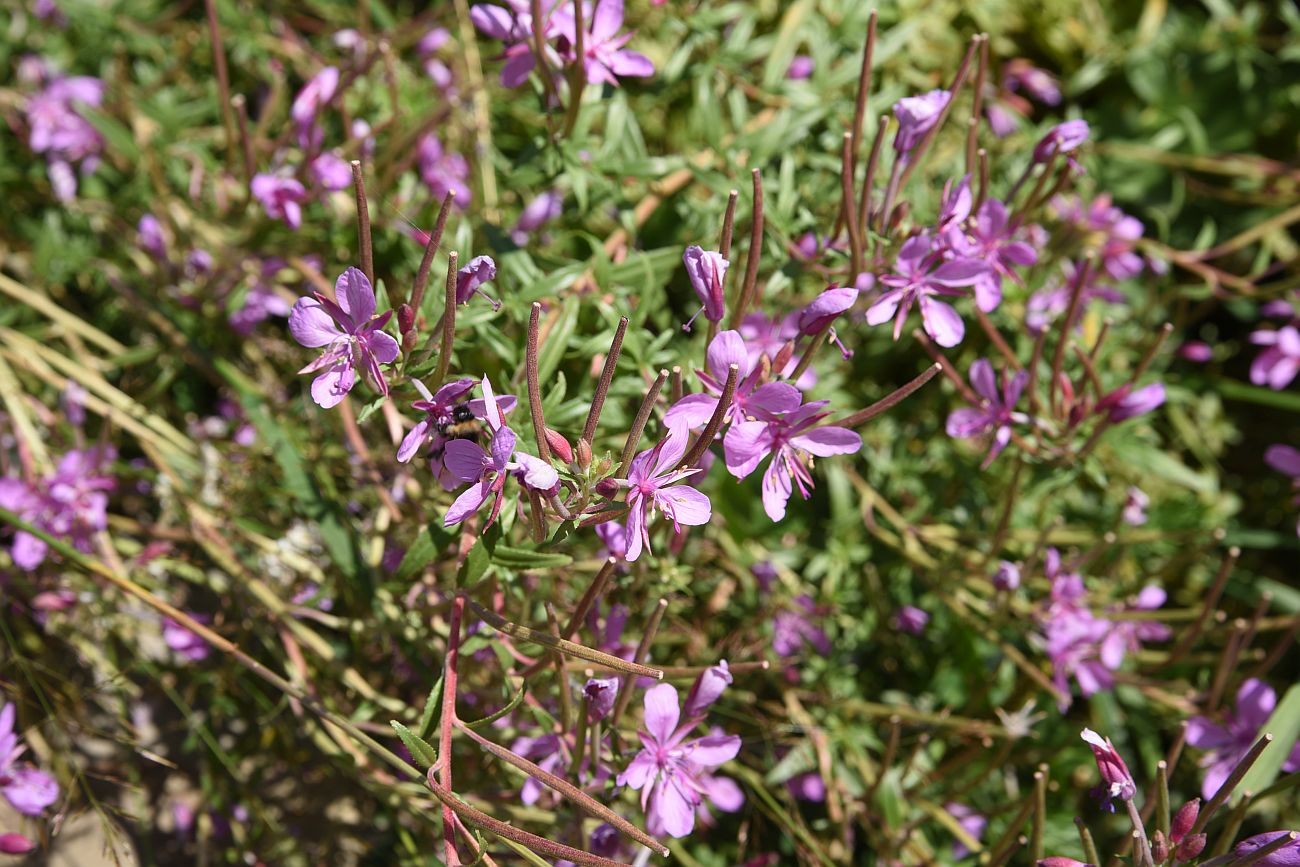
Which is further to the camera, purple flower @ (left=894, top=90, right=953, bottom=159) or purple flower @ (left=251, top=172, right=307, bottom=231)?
purple flower @ (left=251, top=172, right=307, bottom=231)

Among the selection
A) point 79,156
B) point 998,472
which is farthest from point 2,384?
point 998,472

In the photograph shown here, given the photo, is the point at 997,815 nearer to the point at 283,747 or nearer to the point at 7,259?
the point at 283,747

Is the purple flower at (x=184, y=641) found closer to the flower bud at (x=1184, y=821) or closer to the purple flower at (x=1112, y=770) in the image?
the purple flower at (x=1112, y=770)

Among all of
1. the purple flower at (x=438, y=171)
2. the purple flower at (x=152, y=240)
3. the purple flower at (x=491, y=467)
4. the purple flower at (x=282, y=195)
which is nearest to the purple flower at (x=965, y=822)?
the purple flower at (x=491, y=467)

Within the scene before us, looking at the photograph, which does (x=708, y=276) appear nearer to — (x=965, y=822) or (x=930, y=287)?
(x=930, y=287)

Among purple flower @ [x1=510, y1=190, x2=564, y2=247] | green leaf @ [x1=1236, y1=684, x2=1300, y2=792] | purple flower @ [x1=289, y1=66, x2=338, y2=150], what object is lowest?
green leaf @ [x1=1236, y1=684, x2=1300, y2=792]

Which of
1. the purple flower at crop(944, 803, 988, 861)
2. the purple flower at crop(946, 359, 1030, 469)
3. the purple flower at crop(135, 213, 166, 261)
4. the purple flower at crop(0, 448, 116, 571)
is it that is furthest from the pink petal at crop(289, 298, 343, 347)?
the purple flower at crop(944, 803, 988, 861)

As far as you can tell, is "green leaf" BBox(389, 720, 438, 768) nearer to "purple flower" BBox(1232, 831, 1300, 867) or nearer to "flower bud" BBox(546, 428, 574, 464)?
"flower bud" BBox(546, 428, 574, 464)
